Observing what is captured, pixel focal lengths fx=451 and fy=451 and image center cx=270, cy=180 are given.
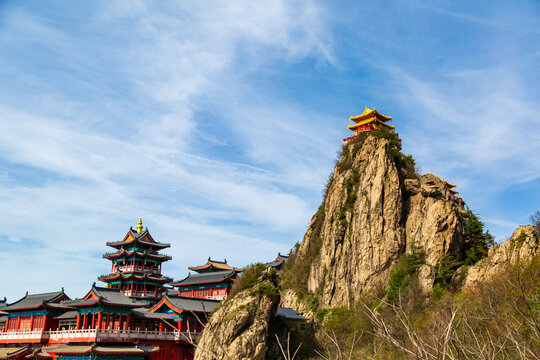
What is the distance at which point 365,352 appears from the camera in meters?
34.5

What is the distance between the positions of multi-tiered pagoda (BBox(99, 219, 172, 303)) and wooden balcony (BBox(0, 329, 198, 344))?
13.5 metres

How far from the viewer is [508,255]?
114ft

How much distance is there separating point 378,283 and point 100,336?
25.1m

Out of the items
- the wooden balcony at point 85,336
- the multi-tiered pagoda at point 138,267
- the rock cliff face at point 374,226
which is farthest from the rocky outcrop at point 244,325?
the multi-tiered pagoda at point 138,267

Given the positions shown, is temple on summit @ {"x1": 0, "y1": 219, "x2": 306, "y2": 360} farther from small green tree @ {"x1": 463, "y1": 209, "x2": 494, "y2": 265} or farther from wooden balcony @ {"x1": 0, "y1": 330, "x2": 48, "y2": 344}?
small green tree @ {"x1": 463, "y1": 209, "x2": 494, "y2": 265}

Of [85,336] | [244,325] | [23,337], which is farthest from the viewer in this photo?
[23,337]

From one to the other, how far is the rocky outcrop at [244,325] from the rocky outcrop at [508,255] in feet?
52.0

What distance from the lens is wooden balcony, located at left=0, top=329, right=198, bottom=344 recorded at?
128ft

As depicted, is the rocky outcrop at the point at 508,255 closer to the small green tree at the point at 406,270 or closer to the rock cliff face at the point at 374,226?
the rock cliff face at the point at 374,226

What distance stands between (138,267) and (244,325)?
30.5m

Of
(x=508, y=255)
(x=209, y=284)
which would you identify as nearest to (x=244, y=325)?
(x=508, y=255)

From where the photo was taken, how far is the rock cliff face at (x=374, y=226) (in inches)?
1636

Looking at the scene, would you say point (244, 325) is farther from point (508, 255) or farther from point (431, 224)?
point (508, 255)

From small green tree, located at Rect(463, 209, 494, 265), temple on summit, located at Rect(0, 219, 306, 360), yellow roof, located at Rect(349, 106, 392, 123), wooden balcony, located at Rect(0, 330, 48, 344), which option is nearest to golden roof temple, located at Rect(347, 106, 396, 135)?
yellow roof, located at Rect(349, 106, 392, 123)
